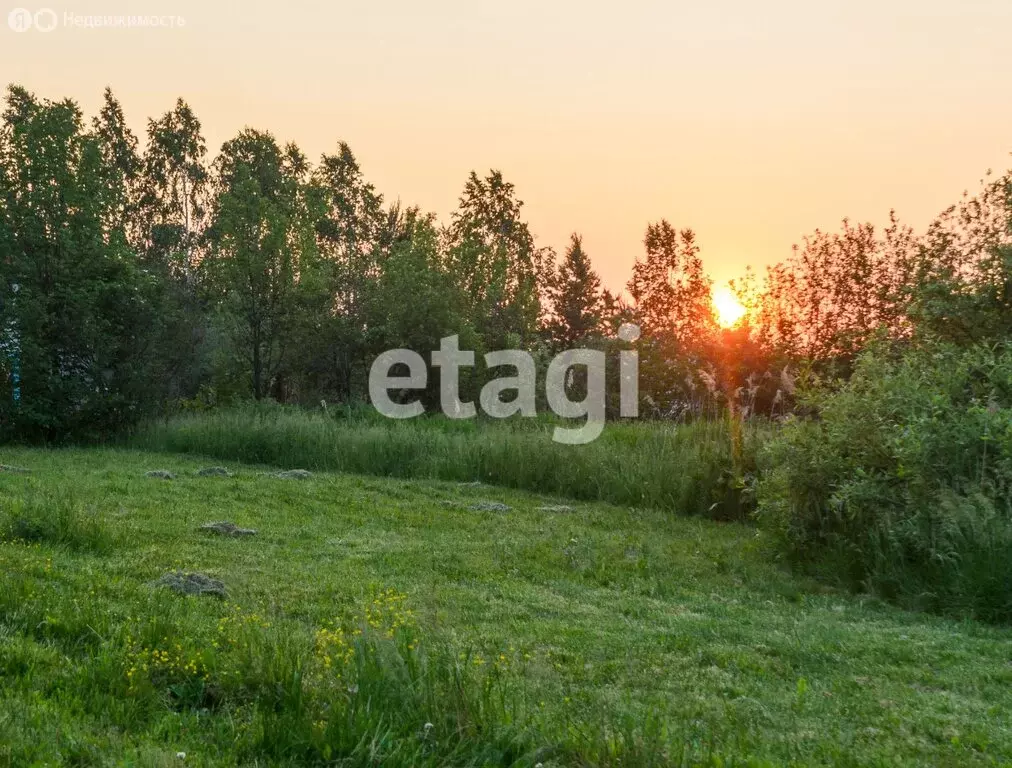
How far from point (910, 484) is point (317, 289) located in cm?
2167

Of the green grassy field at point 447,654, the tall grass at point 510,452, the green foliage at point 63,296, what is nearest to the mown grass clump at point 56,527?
the green grassy field at point 447,654

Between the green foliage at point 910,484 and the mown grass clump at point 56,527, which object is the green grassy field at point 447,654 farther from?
the green foliage at point 910,484

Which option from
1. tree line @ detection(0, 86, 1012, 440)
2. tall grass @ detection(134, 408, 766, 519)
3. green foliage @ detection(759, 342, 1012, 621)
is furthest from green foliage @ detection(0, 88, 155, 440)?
green foliage @ detection(759, 342, 1012, 621)

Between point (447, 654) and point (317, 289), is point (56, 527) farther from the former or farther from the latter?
point (317, 289)

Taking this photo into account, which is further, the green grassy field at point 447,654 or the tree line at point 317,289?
the tree line at point 317,289

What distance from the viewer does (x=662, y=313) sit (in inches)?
1395

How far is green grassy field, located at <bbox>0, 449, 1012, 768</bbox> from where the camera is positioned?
11.0 ft

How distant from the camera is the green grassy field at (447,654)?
3.34m

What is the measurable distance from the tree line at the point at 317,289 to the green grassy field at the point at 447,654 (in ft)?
16.8

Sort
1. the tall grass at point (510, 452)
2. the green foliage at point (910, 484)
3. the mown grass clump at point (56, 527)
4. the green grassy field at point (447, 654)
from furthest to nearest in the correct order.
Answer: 1. the tall grass at point (510, 452)
2. the green foliage at point (910, 484)
3. the mown grass clump at point (56, 527)
4. the green grassy field at point (447, 654)

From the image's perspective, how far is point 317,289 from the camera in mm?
27219

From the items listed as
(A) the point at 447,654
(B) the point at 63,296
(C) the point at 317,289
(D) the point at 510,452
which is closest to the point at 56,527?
(A) the point at 447,654

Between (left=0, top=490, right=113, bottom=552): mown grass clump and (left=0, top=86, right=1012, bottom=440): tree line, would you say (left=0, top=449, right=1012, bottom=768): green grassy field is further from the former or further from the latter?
(left=0, top=86, right=1012, bottom=440): tree line

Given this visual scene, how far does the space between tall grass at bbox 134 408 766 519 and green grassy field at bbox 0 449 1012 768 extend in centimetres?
301
